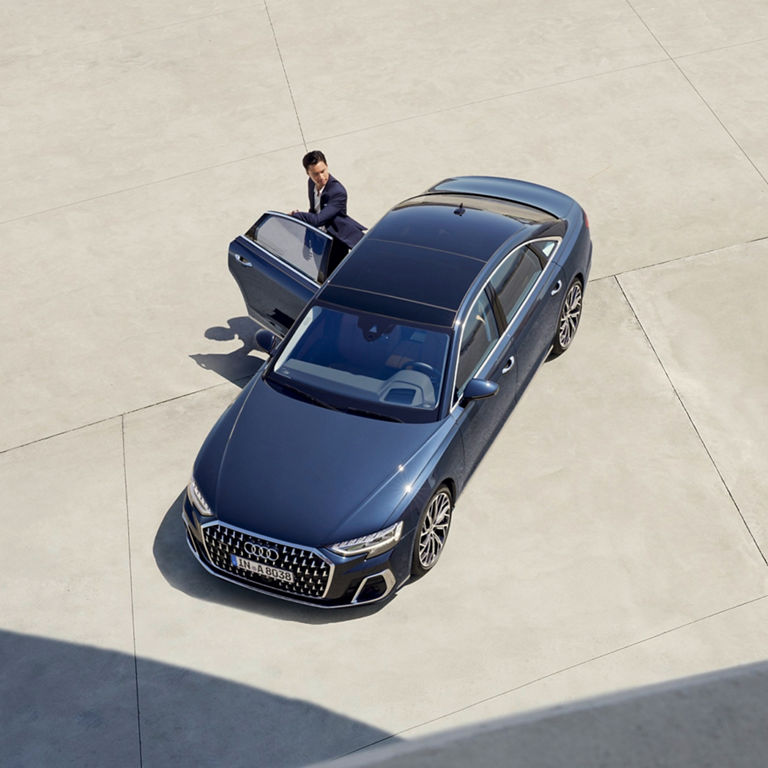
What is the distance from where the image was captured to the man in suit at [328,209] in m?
7.99

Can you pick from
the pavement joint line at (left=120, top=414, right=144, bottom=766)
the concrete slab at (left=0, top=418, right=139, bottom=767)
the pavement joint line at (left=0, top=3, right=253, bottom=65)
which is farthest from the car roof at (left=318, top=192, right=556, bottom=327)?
the pavement joint line at (left=0, top=3, right=253, bottom=65)

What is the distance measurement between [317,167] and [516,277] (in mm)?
2051

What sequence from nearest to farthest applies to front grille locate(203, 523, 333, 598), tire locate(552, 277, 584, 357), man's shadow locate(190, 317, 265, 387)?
front grille locate(203, 523, 333, 598) → tire locate(552, 277, 584, 357) → man's shadow locate(190, 317, 265, 387)

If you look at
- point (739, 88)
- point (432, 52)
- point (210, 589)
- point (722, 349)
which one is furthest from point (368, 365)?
point (739, 88)

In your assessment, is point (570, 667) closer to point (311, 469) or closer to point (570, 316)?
point (311, 469)

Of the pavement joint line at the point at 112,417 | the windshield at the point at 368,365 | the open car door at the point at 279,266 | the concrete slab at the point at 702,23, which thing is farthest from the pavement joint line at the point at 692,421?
the concrete slab at the point at 702,23

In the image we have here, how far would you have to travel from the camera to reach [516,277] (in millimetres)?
7105

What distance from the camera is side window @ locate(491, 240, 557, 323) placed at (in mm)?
6934

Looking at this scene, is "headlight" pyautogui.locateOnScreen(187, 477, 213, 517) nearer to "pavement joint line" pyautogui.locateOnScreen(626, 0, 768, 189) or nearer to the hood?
the hood

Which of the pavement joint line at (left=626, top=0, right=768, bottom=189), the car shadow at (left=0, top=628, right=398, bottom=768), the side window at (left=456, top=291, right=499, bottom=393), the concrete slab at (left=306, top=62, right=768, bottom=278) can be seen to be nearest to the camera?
the car shadow at (left=0, top=628, right=398, bottom=768)

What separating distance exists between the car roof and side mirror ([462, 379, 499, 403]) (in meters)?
0.47

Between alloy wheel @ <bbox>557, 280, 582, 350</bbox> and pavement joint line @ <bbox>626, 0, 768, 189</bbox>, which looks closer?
alloy wheel @ <bbox>557, 280, 582, 350</bbox>

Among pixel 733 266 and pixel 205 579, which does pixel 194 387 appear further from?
pixel 733 266

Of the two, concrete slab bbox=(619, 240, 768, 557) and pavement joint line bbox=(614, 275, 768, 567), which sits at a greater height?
concrete slab bbox=(619, 240, 768, 557)
